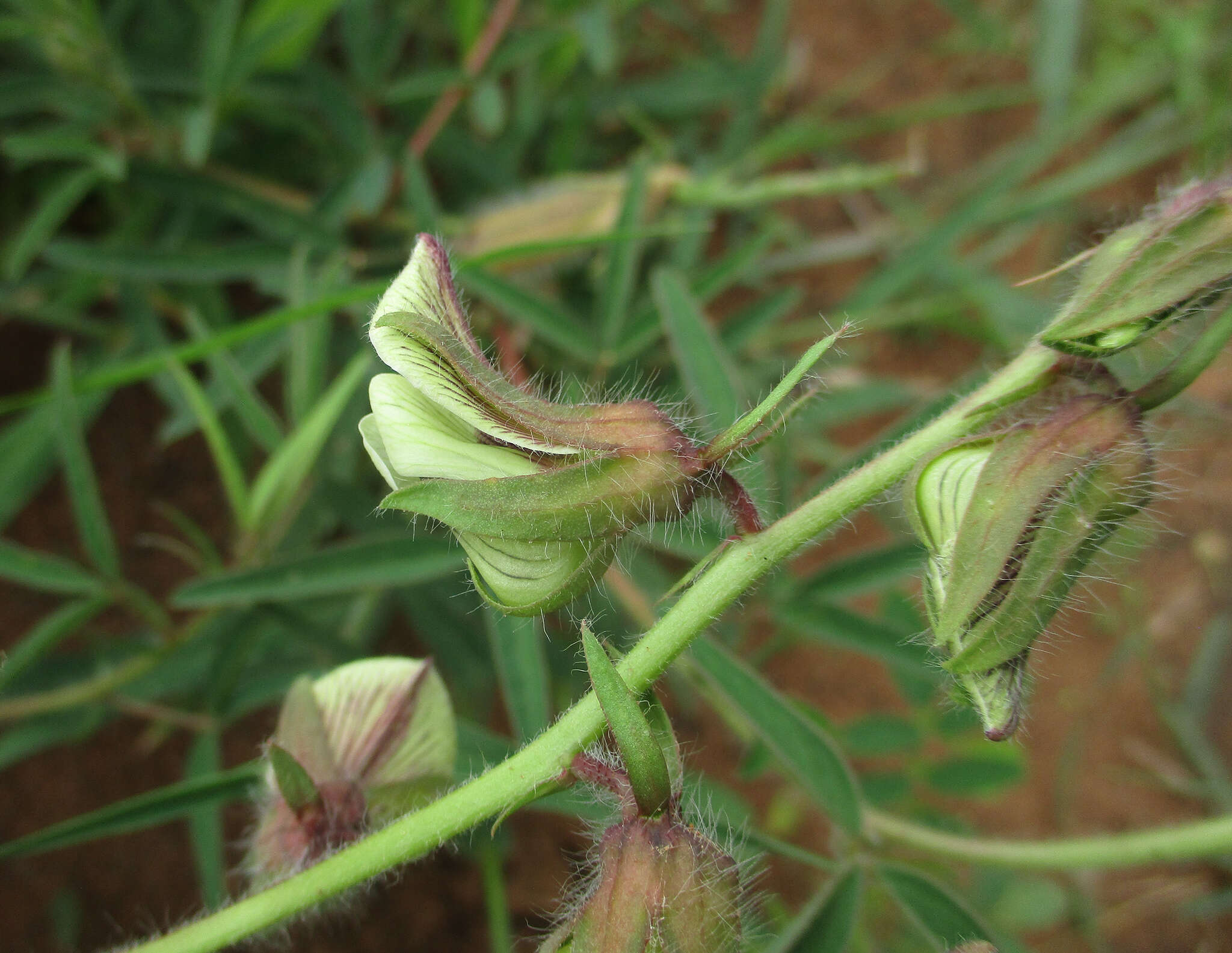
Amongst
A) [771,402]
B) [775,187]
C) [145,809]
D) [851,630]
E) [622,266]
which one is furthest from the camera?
[775,187]

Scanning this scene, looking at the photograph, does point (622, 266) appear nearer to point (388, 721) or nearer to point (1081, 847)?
point (388, 721)

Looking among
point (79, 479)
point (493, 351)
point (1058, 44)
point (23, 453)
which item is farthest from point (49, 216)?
point (1058, 44)

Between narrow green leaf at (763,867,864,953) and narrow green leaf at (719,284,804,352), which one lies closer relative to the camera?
narrow green leaf at (763,867,864,953)

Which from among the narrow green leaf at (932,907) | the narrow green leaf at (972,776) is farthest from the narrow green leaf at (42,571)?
the narrow green leaf at (972,776)

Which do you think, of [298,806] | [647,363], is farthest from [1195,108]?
[298,806]

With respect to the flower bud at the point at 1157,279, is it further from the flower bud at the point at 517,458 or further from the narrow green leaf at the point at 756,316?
the narrow green leaf at the point at 756,316

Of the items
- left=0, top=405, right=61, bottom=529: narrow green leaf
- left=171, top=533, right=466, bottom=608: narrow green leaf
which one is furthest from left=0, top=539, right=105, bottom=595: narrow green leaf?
left=0, top=405, right=61, bottom=529: narrow green leaf

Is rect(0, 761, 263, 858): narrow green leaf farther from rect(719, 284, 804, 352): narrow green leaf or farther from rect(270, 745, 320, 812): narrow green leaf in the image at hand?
rect(719, 284, 804, 352): narrow green leaf
